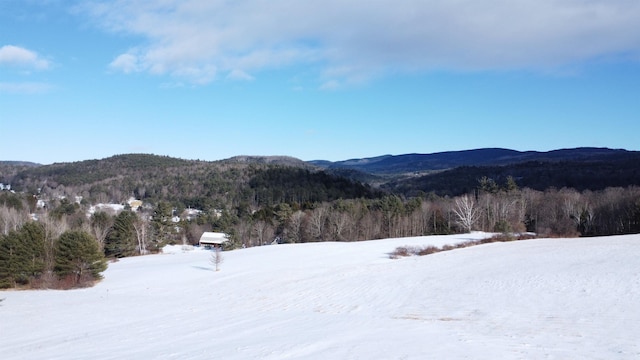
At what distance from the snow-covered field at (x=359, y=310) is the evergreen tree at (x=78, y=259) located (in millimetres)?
1715

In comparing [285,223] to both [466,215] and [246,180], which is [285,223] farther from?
[246,180]

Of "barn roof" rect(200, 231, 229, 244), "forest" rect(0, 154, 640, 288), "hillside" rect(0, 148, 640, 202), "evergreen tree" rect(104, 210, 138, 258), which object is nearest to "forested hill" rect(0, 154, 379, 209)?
"hillside" rect(0, 148, 640, 202)

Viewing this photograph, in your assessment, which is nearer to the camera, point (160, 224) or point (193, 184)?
point (160, 224)

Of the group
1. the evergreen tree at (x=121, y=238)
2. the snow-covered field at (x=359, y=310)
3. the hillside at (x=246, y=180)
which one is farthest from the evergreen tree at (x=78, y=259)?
the hillside at (x=246, y=180)

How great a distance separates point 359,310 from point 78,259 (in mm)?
27267

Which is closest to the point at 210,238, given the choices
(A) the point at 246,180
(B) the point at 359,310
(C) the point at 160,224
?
(C) the point at 160,224

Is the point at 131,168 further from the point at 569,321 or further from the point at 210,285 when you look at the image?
the point at 569,321

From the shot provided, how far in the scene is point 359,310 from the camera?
2041cm

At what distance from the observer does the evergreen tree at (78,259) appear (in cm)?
3709

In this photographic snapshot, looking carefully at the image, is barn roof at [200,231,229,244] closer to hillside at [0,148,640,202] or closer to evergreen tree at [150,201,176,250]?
evergreen tree at [150,201,176,250]

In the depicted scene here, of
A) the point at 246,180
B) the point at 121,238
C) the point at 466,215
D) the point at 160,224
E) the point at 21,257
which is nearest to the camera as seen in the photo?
the point at 21,257

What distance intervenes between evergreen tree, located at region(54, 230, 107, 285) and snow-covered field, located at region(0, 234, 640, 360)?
67.5 inches

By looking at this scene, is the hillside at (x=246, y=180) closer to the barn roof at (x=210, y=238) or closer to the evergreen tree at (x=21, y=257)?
the barn roof at (x=210, y=238)

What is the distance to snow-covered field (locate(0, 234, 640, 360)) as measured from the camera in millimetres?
12641
